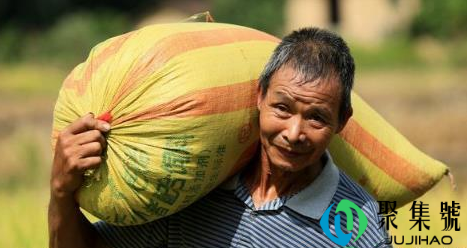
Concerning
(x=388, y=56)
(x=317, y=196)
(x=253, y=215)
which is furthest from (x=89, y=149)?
(x=388, y=56)

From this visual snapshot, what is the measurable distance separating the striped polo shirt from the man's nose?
0.22 metres

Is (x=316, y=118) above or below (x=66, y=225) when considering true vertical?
above

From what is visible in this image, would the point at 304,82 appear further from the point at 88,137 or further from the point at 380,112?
the point at 380,112

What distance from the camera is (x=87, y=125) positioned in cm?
220

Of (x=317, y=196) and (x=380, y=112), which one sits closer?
(x=317, y=196)

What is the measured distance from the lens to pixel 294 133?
2.14 meters

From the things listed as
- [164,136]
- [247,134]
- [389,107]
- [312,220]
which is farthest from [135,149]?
[389,107]

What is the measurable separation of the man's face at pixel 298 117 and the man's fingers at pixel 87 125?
0.38 metres

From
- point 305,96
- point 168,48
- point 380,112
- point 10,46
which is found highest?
point 10,46

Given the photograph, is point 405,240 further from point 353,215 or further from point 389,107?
point 389,107

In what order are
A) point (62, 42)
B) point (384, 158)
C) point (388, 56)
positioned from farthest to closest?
point (62, 42)
point (388, 56)
point (384, 158)

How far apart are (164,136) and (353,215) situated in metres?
0.50

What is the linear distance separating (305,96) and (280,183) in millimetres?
296

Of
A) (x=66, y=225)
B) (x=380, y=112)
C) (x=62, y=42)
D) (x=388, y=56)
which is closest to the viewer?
(x=66, y=225)
